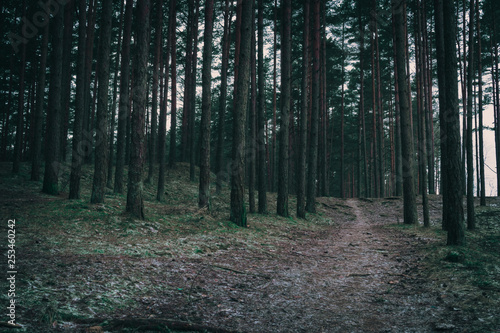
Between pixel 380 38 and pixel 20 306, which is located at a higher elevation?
pixel 380 38

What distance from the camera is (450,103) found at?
6.88 m

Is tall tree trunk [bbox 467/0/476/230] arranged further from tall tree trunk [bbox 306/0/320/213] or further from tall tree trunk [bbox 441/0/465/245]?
tall tree trunk [bbox 306/0/320/213]

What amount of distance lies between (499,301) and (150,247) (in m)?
5.90

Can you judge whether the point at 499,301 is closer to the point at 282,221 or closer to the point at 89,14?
the point at 282,221

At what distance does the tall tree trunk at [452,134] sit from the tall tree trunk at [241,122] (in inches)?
224

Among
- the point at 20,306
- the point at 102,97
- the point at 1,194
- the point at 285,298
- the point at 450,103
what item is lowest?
the point at 285,298

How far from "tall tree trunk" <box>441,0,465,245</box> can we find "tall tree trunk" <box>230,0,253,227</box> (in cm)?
570

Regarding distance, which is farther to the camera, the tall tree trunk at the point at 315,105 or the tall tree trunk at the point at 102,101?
the tall tree trunk at the point at 315,105

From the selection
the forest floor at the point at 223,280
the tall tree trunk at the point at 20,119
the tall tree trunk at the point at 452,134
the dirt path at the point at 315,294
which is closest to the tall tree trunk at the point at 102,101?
the forest floor at the point at 223,280

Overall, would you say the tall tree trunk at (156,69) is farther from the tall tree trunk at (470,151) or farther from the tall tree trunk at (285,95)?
the tall tree trunk at (470,151)

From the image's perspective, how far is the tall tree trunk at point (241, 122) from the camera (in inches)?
376

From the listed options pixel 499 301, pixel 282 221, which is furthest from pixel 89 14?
pixel 499 301

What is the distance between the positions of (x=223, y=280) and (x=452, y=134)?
6442 millimetres

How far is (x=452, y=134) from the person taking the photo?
22.2ft
